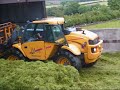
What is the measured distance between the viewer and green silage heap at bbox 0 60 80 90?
839cm

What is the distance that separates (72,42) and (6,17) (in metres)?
4.23

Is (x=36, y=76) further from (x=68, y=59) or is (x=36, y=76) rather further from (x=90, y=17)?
(x=90, y=17)

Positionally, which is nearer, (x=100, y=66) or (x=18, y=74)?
(x=18, y=74)

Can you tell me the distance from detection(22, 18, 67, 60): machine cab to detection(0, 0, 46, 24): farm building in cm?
315

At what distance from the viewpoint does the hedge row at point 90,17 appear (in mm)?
27759

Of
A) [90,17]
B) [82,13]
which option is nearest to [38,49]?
[90,17]

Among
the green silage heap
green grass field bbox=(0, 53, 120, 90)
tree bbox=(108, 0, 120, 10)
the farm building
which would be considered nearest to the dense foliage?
tree bbox=(108, 0, 120, 10)

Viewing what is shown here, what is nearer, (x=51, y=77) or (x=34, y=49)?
(x=51, y=77)

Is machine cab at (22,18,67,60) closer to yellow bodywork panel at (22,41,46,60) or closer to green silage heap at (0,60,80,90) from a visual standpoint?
yellow bodywork panel at (22,41,46,60)

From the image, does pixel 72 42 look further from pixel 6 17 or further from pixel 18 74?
pixel 6 17

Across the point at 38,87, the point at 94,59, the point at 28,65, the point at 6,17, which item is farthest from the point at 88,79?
the point at 6,17

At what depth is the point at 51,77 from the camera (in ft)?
29.4

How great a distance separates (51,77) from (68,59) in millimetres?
2127

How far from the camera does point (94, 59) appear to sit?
11.3 m
